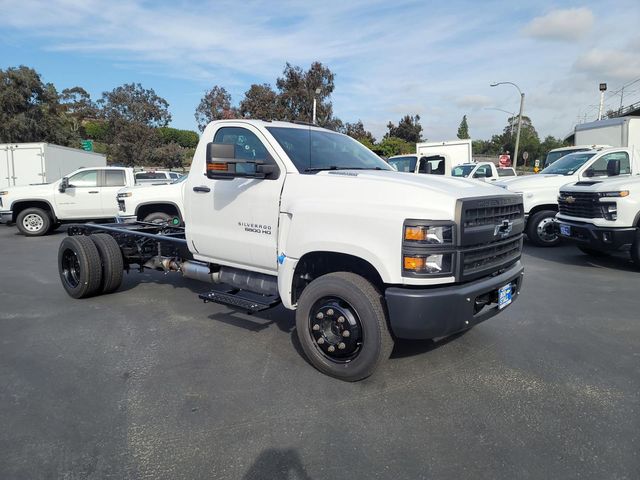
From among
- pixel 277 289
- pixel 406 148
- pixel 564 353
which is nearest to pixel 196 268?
pixel 277 289

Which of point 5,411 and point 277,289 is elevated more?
point 277,289

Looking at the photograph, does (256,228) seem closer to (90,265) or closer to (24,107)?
(90,265)

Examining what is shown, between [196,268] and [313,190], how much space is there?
207 centimetres

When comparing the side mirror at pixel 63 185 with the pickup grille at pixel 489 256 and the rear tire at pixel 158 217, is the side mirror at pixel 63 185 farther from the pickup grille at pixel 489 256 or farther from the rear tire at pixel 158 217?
the pickup grille at pixel 489 256

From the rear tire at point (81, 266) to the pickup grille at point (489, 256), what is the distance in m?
4.65

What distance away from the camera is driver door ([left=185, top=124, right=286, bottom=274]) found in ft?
13.6

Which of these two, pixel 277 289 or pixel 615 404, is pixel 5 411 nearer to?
pixel 277 289

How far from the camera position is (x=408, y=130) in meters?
54.0

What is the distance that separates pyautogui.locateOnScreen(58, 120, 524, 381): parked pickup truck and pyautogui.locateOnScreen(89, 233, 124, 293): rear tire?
1512mm

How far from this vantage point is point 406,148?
45.6 meters

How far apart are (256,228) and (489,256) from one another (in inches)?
80.8

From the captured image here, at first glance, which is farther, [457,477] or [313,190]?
[313,190]

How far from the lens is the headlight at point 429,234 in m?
3.13

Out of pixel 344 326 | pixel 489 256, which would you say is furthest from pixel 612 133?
pixel 344 326
